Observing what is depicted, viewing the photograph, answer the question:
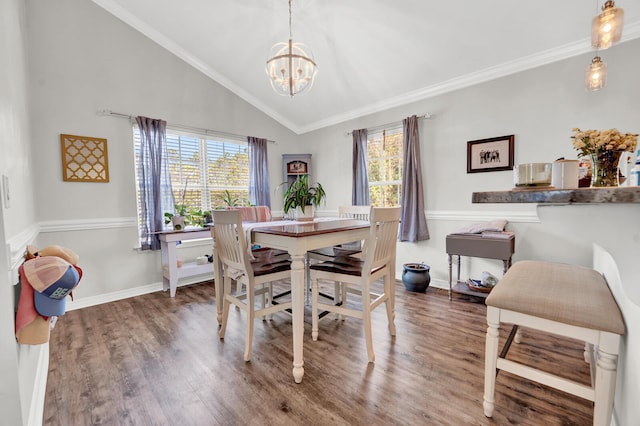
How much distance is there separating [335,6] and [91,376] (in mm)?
3499

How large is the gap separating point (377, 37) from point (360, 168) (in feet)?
5.50

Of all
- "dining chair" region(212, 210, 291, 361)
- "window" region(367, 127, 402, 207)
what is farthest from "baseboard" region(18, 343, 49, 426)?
"window" region(367, 127, 402, 207)

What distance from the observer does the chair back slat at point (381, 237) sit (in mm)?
1772

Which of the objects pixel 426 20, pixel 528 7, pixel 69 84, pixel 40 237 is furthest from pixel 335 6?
pixel 40 237

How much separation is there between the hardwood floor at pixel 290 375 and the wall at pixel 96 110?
80 cm

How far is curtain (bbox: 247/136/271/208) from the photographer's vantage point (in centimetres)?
434

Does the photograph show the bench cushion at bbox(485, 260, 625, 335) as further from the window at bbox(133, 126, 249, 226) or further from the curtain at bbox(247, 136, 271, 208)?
the window at bbox(133, 126, 249, 226)

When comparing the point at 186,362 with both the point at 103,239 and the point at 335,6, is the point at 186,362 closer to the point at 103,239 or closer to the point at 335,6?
the point at 103,239

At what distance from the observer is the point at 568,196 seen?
702 millimetres

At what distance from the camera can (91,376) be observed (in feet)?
5.68

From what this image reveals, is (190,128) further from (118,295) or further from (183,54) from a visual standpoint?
(118,295)

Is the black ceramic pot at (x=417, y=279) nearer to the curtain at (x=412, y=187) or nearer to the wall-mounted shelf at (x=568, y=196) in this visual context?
the curtain at (x=412, y=187)

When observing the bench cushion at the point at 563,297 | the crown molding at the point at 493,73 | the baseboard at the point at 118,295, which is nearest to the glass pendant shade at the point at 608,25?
the crown molding at the point at 493,73

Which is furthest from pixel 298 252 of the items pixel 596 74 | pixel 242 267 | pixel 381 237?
pixel 596 74
